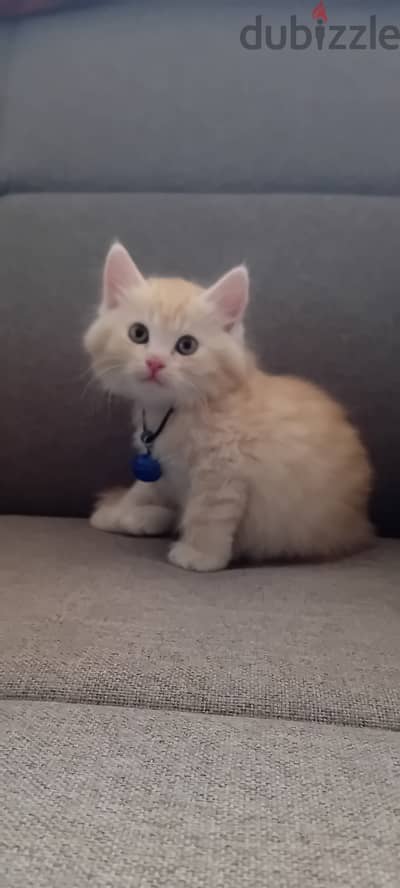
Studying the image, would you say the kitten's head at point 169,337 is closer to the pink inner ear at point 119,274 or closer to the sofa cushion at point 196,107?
the pink inner ear at point 119,274

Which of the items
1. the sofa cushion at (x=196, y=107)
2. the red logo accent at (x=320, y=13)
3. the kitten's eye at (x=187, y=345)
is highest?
the red logo accent at (x=320, y=13)

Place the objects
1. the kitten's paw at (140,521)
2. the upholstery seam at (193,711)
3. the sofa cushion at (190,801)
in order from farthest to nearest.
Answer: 1. the kitten's paw at (140,521)
2. the upholstery seam at (193,711)
3. the sofa cushion at (190,801)

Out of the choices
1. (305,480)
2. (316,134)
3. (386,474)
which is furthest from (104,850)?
(316,134)

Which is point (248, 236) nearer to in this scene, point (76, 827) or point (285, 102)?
point (285, 102)

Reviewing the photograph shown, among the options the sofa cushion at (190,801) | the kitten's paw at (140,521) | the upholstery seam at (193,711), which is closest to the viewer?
the sofa cushion at (190,801)

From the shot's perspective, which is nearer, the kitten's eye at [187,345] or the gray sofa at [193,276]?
the gray sofa at [193,276]

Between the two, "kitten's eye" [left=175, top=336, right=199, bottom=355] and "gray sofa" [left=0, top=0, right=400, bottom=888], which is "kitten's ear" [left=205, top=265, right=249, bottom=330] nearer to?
"kitten's eye" [left=175, top=336, right=199, bottom=355]

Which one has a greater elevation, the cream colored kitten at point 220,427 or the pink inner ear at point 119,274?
the pink inner ear at point 119,274

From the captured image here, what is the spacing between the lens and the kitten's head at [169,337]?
1.12 meters

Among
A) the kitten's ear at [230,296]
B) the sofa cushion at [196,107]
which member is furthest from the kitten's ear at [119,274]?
the sofa cushion at [196,107]

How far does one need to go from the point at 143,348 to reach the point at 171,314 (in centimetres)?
6

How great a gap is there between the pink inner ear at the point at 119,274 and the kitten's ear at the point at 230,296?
0.36 ft

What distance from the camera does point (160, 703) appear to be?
2.49ft

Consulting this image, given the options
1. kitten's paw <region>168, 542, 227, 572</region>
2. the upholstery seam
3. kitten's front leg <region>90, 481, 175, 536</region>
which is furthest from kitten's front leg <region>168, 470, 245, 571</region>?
the upholstery seam
